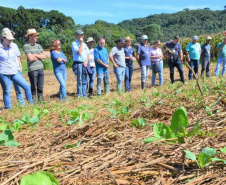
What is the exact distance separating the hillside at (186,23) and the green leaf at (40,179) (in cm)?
10097

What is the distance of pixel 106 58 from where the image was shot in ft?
22.8

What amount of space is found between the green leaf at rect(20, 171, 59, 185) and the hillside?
101 m

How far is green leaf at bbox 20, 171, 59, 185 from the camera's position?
1155mm

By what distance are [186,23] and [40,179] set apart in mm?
130768

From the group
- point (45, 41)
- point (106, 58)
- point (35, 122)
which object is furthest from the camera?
point (45, 41)

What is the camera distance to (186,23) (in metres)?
122

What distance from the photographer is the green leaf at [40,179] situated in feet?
3.79

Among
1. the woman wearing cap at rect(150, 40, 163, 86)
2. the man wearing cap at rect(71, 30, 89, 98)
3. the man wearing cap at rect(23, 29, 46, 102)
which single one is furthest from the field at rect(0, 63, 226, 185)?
the woman wearing cap at rect(150, 40, 163, 86)

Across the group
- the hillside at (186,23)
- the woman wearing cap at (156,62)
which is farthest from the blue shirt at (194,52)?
the hillside at (186,23)

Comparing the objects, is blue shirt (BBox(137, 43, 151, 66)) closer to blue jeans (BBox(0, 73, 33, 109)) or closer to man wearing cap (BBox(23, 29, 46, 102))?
man wearing cap (BBox(23, 29, 46, 102))

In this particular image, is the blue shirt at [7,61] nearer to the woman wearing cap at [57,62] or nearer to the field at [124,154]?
the woman wearing cap at [57,62]

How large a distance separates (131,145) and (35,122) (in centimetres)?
149

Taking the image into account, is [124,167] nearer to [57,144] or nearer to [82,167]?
[82,167]

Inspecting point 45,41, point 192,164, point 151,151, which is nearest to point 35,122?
point 151,151
